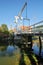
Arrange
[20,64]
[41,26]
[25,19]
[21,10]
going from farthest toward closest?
[21,10] < [25,19] < [41,26] < [20,64]

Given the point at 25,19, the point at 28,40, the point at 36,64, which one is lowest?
the point at 36,64

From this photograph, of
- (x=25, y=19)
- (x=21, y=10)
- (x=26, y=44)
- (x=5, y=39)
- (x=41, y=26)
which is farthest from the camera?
(x=21, y=10)

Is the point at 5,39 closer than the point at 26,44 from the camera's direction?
No

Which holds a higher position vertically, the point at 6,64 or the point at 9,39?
the point at 9,39

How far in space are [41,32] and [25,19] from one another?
45.7 metres

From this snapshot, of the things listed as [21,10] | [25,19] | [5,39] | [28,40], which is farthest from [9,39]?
[28,40]

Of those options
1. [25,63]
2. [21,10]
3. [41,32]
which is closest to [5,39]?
[21,10]

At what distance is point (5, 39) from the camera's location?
271ft

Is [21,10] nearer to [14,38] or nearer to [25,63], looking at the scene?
[14,38]

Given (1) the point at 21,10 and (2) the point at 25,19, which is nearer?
(2) the point at 25,19

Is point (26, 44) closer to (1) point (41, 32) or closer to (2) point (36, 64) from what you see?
(1) point (41, 32)

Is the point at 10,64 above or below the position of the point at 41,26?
below

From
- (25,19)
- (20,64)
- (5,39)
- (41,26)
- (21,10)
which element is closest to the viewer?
(20,64)

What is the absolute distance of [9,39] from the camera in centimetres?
8481
